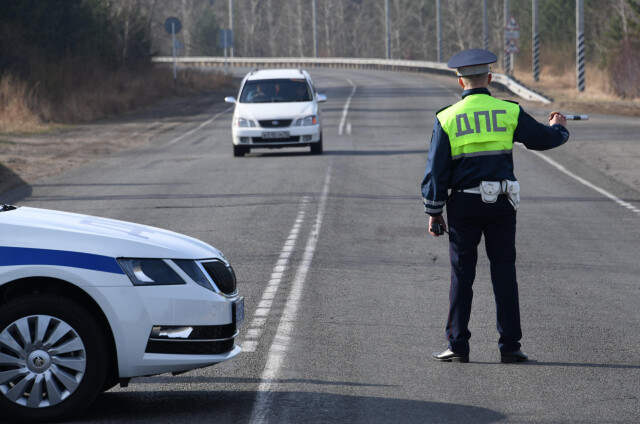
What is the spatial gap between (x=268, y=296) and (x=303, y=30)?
126509mm

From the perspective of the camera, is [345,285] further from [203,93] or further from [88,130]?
[203,93]

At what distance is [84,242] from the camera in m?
5.58

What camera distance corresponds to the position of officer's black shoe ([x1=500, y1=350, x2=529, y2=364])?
6754 millimetres

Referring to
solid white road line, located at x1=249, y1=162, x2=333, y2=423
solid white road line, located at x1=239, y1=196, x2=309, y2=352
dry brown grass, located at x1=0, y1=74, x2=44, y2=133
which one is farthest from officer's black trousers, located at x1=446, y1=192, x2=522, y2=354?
dry brown grass, located at x1=0, y1=74, x2=44, y2=133

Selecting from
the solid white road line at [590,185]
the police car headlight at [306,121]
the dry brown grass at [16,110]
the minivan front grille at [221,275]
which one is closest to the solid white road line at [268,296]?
the minivan front grille at [221,275]

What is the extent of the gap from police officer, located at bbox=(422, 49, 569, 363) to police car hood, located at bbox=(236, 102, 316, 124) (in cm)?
1652

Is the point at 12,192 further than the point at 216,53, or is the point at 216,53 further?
the point at 216,53

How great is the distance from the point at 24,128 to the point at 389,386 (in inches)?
1066

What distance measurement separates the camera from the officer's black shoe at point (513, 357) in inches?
266

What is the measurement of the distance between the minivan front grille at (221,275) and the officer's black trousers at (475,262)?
4.96 ft

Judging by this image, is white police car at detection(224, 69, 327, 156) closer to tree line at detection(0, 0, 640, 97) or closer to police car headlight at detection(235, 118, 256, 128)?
police car headlight at detection(235, 118, 256, 128)

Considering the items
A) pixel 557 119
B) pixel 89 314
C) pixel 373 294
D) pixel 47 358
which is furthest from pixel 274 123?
pixel 47 358

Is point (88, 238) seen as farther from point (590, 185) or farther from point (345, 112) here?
point (345, 112)

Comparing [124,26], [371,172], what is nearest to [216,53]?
[124,26]
